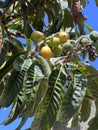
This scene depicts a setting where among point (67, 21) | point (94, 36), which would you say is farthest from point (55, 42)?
point (67, 21)

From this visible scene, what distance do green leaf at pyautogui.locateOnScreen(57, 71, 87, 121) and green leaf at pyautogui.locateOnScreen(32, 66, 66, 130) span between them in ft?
0.08

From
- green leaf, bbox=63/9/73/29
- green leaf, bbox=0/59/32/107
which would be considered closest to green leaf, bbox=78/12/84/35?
green leaf, bbox=63/9/73/29

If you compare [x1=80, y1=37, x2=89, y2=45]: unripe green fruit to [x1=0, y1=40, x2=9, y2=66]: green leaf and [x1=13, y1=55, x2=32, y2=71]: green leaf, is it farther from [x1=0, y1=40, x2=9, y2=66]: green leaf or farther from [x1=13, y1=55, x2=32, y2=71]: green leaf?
[x1=0, y1=40, x2=9, y2=66]: green leaf

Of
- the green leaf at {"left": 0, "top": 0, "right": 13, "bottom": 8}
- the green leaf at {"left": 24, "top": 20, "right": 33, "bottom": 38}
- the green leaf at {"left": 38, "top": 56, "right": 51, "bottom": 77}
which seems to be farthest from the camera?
the green leaf at {"left": 24, "top": 20, "right": 33, "bottom": 38}

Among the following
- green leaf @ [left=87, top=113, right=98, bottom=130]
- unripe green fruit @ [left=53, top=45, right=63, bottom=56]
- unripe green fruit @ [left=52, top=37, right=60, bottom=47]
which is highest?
unripe green fruit @ [left=52, top=37, right=60, bottom=47]

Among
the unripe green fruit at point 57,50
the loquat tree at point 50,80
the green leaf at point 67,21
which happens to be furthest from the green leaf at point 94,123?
the green leaf at point 67,21

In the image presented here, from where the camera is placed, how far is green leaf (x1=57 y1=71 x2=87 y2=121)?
1.07 metres

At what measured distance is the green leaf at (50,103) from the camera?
110 centimetres

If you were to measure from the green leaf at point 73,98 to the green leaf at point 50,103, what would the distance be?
25mm

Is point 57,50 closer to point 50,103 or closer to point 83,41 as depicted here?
point 83,41

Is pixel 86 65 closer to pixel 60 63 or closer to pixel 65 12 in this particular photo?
pixel 60 63

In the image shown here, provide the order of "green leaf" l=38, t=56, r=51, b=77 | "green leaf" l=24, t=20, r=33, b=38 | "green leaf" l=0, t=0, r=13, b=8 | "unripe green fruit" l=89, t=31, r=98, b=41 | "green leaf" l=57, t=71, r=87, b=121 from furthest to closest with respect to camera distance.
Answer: "green leaf" l=24, t=20, r=33, b=38 → "green leaf" l=0, t=0, r=13, b=8 → "unripe green fruit" l=89, t=31, r=98, b=41 → "green leaf" l=38, t=56, r=51, b=77 → "green leaf" l=57, t=71, r=87, b=121

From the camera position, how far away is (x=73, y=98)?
3.65 feet

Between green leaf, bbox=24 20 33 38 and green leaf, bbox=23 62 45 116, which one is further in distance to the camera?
green leaf, bbox=24 20 33 38
